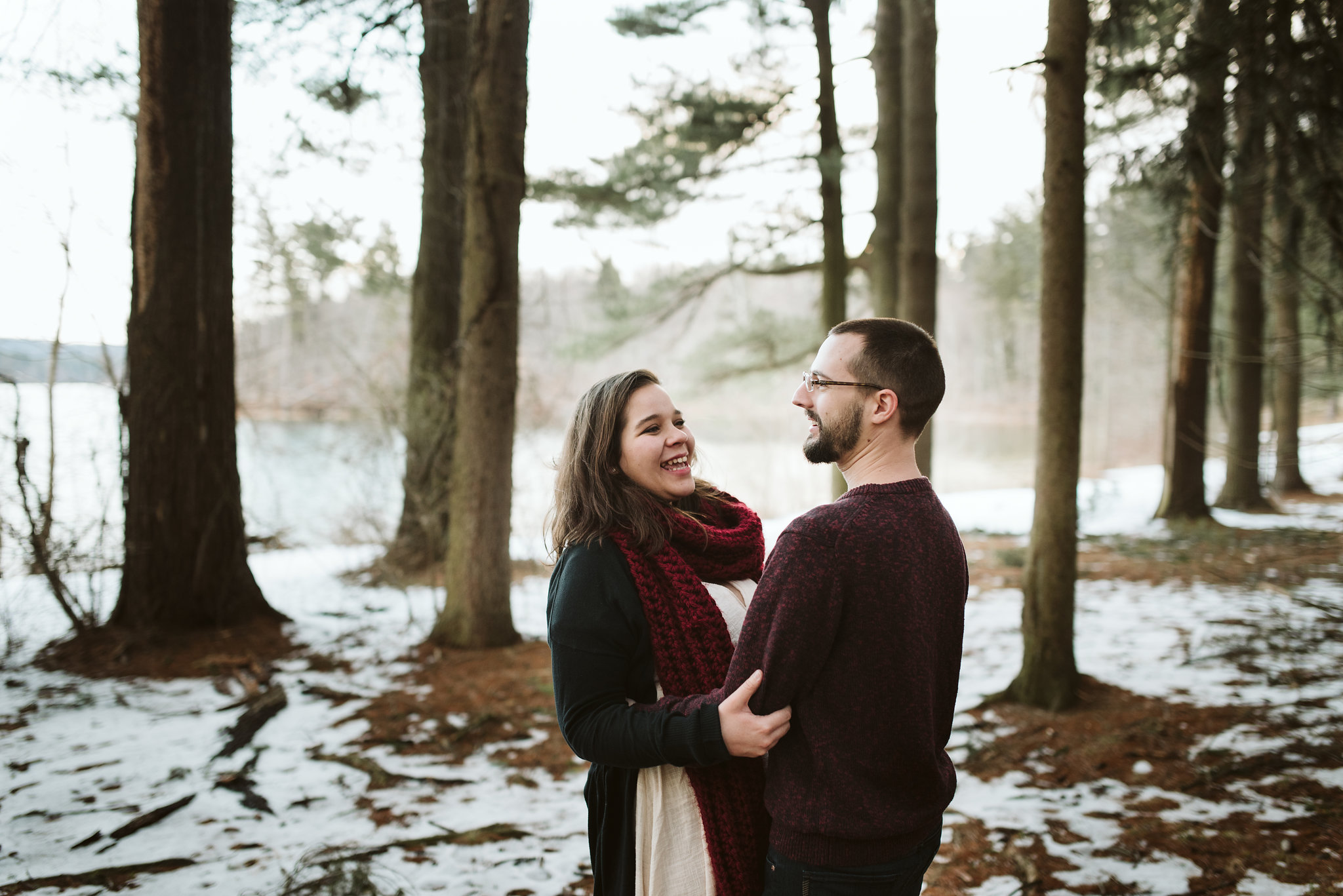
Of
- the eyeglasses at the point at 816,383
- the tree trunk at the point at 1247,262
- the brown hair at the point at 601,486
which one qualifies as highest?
the tree trunk at the point at 1247,262

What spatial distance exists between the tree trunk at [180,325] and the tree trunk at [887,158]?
6078 mm

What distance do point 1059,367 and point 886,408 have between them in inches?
126

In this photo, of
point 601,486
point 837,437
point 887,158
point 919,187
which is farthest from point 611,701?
point 887,158

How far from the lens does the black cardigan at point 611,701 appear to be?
5.10ft

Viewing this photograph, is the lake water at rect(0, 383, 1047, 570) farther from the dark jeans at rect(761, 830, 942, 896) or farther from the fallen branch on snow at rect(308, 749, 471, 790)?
the fallen branch on snow at rect(308, 749, 471, 790)

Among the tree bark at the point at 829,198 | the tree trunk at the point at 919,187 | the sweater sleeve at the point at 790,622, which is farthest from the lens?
the tree bark at the point at 829,198

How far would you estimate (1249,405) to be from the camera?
38.3 feet

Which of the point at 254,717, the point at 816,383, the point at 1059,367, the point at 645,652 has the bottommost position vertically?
the point at 254,717

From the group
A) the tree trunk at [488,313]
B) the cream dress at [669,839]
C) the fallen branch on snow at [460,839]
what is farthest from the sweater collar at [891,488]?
the tree trunk at [488,313]

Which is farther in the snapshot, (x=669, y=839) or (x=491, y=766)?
(x=491, y=766)

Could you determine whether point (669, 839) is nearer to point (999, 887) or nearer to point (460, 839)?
point (999, 887)

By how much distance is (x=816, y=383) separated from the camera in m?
1.63

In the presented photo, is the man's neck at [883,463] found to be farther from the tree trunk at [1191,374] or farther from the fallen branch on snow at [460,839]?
the tree trunk at [1191,374]

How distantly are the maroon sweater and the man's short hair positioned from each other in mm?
155
